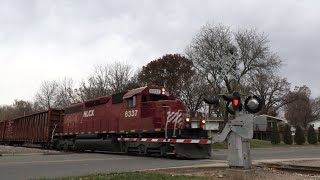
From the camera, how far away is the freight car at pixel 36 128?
33.6 metres

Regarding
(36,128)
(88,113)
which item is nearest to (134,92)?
(88,113)

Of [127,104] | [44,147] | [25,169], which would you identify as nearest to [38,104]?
[44,147]

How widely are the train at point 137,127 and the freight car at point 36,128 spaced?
1939 mm

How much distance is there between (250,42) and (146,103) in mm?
25213

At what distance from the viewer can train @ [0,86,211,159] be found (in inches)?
824

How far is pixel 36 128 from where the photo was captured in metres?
36.4

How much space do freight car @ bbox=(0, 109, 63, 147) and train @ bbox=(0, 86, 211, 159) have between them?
194 cm

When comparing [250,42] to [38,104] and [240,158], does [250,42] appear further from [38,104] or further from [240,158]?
[38,104]

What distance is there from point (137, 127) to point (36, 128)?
57.3ft

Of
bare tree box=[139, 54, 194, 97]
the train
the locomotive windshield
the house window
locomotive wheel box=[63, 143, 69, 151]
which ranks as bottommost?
locomotive wheel box=[63, 143, 69, 151]

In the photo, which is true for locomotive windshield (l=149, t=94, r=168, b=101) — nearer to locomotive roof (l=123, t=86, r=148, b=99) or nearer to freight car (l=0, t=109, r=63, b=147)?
locomotive roof (l=123, t=86, r=148, b=99)

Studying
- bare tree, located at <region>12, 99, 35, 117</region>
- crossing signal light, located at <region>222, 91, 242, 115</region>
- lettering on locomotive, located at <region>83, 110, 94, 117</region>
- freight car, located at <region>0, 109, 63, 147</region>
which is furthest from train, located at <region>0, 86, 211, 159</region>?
bare tree, located at <region>12, 99, 35, 117</region>

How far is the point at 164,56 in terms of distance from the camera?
169 feet

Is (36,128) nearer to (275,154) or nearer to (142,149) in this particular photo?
(142,149)
